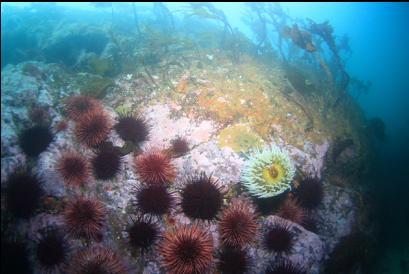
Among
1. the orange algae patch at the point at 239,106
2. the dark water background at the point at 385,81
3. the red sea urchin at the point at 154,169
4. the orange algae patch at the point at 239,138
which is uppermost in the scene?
the orange algae patch at the point at 239,106

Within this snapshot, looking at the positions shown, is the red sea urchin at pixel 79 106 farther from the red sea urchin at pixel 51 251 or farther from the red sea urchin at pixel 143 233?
the red sea urchin at pixel 143 233

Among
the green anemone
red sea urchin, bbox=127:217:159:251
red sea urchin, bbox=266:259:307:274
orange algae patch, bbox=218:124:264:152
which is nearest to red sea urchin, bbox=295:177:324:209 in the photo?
the green anemone

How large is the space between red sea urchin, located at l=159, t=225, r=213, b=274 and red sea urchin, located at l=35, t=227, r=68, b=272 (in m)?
1.80

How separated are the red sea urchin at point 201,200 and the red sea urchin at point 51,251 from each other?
2312 mm

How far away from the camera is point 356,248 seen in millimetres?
6535

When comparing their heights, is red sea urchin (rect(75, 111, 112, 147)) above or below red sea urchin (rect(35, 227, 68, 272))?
above

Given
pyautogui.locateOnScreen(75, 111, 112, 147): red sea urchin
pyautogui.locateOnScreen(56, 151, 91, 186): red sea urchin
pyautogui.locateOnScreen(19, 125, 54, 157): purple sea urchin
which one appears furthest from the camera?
pyautogui.locateOnScreen(75, 111, 112, 147): red sea urchin

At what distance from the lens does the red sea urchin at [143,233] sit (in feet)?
17.0

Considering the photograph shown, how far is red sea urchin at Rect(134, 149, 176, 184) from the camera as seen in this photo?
5551mm

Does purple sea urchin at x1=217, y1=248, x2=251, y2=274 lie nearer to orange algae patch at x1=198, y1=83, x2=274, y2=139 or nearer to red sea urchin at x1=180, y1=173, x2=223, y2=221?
red sea urchin at x1=180, y1=173, x2=223, y2=221

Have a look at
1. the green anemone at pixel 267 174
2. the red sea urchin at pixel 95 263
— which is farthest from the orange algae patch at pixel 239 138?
the red sea urchin at pixel 95 263

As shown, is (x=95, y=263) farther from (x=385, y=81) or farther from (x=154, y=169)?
(x=385, y=81)

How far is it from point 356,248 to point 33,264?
687cm

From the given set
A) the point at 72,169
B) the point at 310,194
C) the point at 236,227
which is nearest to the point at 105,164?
the point at 72,169
